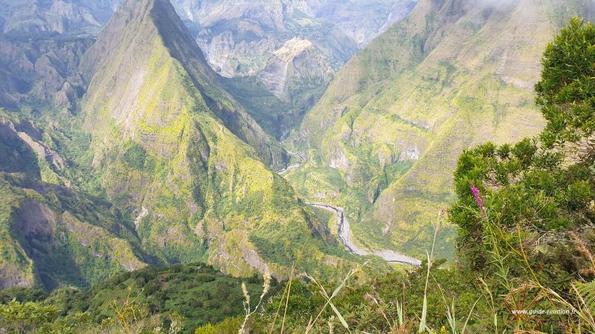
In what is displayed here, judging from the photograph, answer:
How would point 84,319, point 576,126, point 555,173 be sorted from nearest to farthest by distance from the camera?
point 576,126
point 555,173
point 84,319

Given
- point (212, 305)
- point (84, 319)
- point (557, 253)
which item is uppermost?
point (557, 253)

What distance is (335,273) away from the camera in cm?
19875

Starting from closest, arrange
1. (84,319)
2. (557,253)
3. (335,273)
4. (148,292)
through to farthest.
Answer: (557,253) < (84,319) < (148,292) < (335,273)

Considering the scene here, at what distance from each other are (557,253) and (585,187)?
3918mm

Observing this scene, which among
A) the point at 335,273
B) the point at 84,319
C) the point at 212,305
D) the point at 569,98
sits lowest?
the point at 335,273

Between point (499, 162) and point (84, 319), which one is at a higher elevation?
point (499, 162)

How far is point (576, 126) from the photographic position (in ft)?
87.4

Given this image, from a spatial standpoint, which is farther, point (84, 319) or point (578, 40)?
point (84, 319)

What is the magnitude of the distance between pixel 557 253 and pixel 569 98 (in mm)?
8956

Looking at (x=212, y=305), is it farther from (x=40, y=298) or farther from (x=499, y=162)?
(x=499, y=162)

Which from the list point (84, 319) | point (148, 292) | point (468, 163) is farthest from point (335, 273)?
point (468, 163)

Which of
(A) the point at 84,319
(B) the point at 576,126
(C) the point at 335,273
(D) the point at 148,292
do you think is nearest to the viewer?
(B) the point at 576,126

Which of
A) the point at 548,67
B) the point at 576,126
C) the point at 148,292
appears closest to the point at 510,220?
the point at 576,126

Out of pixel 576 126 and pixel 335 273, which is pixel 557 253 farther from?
pixel 335 273
